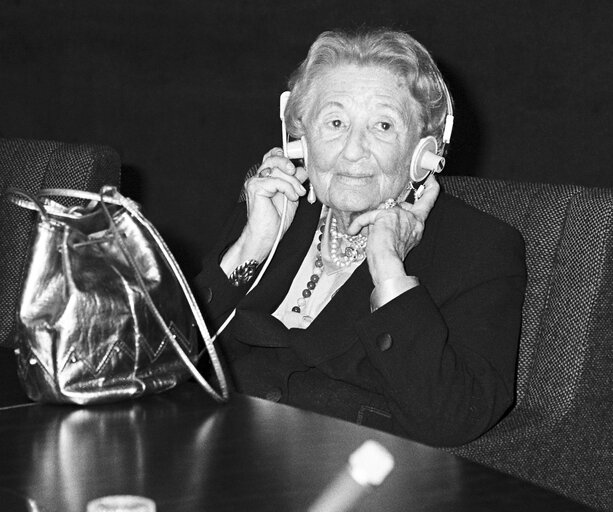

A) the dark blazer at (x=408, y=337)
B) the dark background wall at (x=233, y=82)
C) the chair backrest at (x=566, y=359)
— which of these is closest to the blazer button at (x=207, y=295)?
the dark blazer at (x=408, y=337)

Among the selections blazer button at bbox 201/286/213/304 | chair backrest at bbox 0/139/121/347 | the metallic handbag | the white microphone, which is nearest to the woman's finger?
blazer button at bbox 201/286/213/304

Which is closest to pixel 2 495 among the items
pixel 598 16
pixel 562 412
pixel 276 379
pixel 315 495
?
pixel 315 495

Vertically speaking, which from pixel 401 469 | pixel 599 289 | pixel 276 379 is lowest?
pixel 276 379

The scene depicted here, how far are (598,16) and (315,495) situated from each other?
2217mm

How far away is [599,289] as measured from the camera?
1.74 m

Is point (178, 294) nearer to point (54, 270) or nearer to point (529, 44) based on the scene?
point (54, 270)

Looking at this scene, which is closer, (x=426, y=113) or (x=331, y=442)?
(x=331, y=442)

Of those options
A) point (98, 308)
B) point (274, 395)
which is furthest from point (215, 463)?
point (274, 395)

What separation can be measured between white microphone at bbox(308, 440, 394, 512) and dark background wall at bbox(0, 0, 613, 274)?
83.1 inches

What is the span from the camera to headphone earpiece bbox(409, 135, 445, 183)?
74.0 inches

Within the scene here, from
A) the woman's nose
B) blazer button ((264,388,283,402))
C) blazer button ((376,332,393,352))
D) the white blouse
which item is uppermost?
the woman's nose

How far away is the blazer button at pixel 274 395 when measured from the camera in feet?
5.80

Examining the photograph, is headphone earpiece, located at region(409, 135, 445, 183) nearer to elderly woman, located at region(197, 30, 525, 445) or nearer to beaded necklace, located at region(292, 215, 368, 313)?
elderly woman, located at region(197, 30, 525, 445)

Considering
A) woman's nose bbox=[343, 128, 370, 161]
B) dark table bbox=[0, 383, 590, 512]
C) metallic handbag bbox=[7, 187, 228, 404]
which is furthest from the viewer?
woman's nose bbox=[343, 128, 370, 161]
